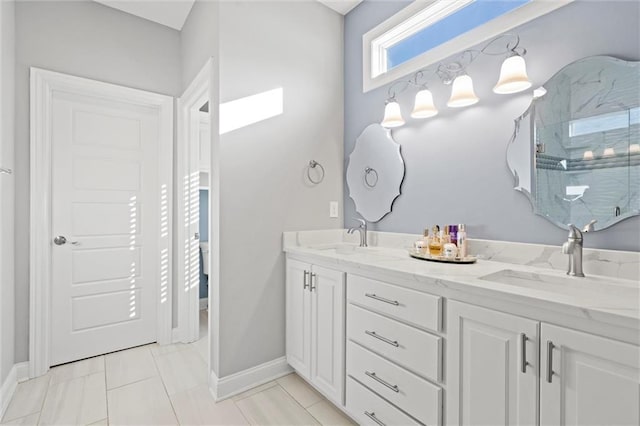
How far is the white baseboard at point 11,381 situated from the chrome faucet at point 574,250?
9.91 ft

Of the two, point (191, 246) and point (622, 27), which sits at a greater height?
point (622, 27)

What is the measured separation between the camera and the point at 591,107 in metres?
1.32

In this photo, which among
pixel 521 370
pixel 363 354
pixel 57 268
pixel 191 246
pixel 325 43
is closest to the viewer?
pixel 521 370

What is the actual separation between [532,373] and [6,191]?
2.86 m

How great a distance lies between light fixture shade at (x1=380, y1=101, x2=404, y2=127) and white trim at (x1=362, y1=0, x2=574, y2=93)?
241 mm

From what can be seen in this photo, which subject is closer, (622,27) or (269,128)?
(622,27)

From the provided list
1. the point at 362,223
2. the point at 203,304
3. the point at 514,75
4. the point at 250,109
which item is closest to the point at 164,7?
the point at 250,109

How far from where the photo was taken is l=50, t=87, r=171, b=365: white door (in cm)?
235

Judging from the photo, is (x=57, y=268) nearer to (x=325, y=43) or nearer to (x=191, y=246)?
(x=191, y=246)

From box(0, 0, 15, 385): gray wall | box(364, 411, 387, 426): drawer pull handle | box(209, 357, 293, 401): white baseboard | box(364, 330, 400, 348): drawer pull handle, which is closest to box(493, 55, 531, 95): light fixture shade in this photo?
box(364, 330, 400, 348): drawer pull handle

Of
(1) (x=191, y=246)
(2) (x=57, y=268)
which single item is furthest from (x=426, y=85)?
(2) (x=57, y=268)

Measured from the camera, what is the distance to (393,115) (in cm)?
206

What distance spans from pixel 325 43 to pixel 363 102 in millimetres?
585

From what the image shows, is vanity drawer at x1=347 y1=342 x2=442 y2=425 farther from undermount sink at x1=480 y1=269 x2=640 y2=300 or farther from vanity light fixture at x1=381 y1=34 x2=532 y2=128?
vanity light fixture at x1=381 y1=34 x2=532 y2=128
